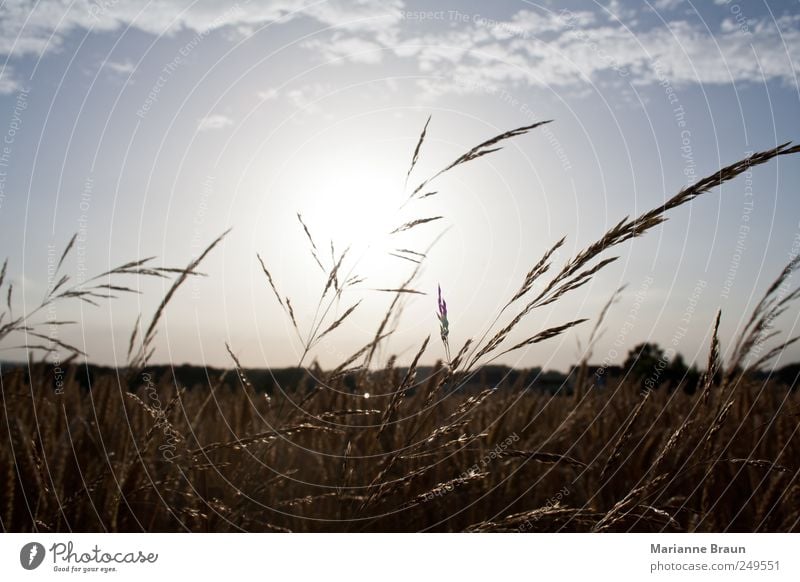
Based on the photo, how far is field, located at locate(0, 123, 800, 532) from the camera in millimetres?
1500

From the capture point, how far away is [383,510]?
7.49 feet

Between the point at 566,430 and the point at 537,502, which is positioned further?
the point at 566,430

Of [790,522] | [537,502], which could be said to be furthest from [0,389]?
A: [790,522]

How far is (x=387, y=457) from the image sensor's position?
168cm

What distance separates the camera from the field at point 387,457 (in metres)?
1.50

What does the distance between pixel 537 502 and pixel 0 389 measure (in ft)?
6.67

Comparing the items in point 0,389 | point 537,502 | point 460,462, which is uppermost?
point 0,389

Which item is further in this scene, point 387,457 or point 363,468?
point 363,468
